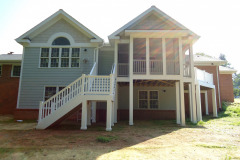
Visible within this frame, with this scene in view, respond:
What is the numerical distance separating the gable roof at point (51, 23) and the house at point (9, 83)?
→ 4225mm

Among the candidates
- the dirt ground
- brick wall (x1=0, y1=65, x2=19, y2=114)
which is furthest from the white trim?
the dirt ground

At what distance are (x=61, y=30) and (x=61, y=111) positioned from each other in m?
7.21

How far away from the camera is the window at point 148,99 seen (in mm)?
14648

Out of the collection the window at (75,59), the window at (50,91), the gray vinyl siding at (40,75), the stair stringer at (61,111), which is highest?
the window at (75,59)

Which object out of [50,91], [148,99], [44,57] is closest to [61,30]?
[44,57]

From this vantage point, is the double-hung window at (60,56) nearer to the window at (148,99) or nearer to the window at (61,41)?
the window at (61,41)

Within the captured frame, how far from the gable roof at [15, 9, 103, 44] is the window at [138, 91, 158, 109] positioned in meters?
6.40

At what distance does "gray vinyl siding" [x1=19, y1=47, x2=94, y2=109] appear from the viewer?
12.0 metres

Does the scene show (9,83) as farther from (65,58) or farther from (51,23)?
(51,23)

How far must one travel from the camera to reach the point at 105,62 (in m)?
13.6

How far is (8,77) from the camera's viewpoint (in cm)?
1582

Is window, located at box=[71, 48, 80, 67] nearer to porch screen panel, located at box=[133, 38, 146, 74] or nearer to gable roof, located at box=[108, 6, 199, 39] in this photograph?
gable roof, located at box=[108, 6, 199, 39]

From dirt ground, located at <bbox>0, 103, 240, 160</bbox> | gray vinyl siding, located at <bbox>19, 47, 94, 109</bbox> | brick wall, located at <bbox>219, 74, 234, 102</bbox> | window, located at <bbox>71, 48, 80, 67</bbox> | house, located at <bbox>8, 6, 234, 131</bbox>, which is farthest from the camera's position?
brick wall, located at <bbox>219, 74, 234, 102</bbox>

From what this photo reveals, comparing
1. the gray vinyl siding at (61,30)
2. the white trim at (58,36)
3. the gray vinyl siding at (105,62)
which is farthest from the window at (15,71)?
the gray vinyl siding at (105,62)
